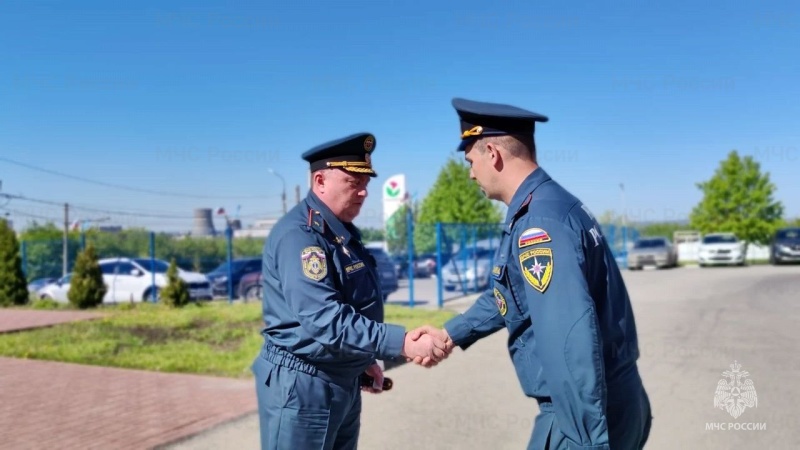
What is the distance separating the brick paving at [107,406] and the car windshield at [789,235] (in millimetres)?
26413

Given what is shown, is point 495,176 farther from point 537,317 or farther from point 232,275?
point 232,275

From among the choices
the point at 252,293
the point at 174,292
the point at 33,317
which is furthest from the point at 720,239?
the point at 33,317

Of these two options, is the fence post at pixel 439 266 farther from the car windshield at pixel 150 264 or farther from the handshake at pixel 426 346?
the handshake at pixel 426 346

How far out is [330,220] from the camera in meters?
2.96

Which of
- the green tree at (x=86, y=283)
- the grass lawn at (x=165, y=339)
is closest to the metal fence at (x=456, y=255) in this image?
the grass lawn at (x=165, y=339)

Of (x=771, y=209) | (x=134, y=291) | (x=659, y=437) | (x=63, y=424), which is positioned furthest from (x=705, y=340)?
(x=771, y=209)

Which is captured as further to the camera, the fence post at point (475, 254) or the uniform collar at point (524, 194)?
the fence post at point (475, 254)

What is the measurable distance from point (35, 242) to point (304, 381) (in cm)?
2204

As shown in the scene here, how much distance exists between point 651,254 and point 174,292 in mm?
20677

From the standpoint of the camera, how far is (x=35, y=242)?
70.7 feet

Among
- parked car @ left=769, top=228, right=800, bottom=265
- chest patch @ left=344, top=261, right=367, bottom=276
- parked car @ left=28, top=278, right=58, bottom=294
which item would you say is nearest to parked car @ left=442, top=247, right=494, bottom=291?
parked car @ left=28, top=278, right=58, bottom=294

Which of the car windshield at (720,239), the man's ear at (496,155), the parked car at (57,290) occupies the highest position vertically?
the man's ear at (496,155)

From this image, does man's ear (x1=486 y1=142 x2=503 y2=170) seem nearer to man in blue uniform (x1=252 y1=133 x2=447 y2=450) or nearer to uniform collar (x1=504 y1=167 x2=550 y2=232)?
uniform collar (x1=504 y1=167 x2=550 y2=232)

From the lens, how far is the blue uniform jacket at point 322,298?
8.58 feet
